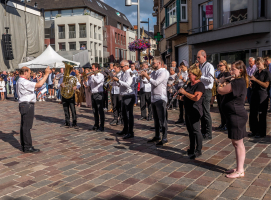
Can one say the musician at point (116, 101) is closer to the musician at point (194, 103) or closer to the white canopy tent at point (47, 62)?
the musician at point (194, 103)

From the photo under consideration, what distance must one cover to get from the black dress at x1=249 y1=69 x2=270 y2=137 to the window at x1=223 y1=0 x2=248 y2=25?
10968 millimetres

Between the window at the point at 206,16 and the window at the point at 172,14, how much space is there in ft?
7.96

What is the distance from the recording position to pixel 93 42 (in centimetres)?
5322

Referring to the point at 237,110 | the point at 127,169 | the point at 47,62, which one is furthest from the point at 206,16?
the point at 127,169

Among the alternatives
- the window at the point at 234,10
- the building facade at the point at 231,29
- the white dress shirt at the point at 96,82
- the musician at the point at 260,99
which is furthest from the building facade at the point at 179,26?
the musician at the point at 260,99

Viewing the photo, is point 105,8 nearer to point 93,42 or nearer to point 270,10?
point 93,42

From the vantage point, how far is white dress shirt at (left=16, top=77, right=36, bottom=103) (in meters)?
6.29

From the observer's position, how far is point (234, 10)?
17469 mm

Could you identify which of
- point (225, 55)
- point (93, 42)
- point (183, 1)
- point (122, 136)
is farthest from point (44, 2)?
point (122, 136)

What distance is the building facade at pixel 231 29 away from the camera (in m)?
15.7

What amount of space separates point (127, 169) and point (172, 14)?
65.5ft

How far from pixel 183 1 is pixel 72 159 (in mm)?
18690

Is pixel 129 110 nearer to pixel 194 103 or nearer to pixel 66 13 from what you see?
pixel 194 103

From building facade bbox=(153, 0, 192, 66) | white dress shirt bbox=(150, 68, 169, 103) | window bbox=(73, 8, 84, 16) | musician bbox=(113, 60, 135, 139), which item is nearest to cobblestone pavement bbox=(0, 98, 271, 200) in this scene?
musician bbox=(113, 60, 135, 139)
